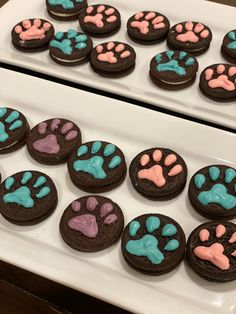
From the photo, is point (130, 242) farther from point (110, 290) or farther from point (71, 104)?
point (71, 104)

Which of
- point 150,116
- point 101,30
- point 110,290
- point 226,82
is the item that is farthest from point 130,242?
point 101,30

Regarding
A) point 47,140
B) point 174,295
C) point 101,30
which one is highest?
point 101,30

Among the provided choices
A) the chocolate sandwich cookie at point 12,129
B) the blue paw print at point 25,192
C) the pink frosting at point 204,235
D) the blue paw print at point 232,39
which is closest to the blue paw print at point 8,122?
the chocolate sandwich cookie at point 12,129

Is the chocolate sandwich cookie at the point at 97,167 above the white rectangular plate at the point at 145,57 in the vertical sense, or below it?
below

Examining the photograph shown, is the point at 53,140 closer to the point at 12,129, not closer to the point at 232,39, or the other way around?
the point at 12,129

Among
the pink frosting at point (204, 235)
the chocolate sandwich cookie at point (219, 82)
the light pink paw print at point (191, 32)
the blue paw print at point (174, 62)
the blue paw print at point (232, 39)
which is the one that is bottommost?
the pink frosting at point (204, 235)

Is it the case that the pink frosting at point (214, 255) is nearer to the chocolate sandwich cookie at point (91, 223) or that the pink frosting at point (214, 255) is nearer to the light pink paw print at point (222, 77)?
the chocolate sandwich cookie at point (91, 223)

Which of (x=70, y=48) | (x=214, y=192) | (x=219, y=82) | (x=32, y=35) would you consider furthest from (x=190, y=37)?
(x=214, y=192)
